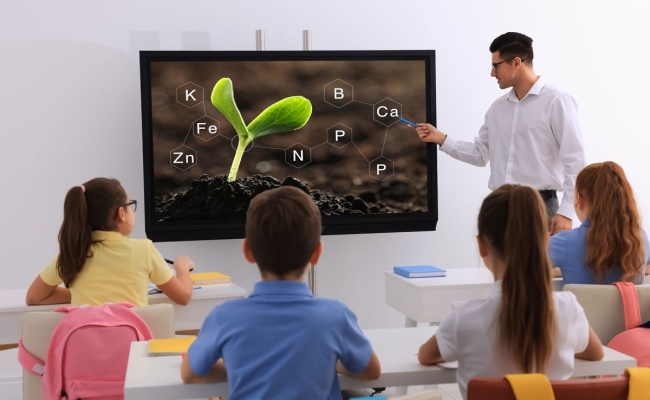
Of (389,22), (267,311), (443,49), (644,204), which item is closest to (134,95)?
(389,22)

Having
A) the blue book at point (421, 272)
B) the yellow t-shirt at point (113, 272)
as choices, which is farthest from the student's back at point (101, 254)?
the blue book at point (421, 272)

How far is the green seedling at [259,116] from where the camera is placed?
12.8ft

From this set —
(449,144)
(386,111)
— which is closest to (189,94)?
(386,111)

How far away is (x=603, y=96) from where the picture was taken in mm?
4844

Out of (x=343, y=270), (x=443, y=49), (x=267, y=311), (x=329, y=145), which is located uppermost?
(x=443, y=49)

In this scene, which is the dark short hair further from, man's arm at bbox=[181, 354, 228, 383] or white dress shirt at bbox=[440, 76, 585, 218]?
man's arm at bbox=[181, 354, 228, 383]

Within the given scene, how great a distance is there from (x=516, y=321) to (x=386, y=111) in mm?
2655

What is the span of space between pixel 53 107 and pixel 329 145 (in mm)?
1449

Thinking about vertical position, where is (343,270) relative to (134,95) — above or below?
below

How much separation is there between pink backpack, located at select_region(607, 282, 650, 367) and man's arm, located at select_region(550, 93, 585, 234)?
1.33 meters

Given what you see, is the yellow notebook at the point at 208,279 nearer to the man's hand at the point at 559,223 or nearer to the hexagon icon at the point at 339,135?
the hexagon icon at the point at 339,135

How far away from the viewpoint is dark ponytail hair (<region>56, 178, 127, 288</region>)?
8.16 ft

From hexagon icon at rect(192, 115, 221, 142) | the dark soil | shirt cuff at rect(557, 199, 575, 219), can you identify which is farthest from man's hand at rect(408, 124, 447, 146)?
hexagon icon at rect(192, 115, 221, 142)

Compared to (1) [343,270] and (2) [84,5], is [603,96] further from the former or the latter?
(2) [84,5]
